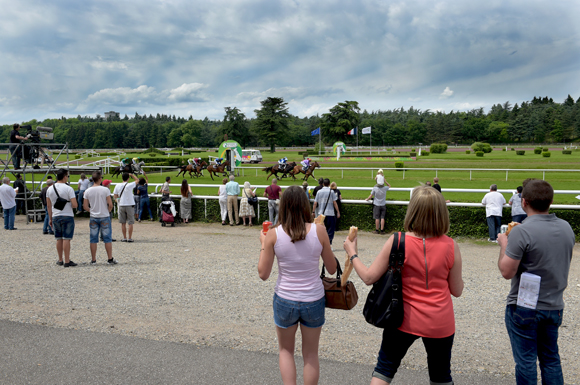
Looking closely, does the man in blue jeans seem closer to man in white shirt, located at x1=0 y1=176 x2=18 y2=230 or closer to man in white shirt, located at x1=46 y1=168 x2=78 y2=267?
man in white shirt, located at x1=46 y1=168 x2=78 y2=267

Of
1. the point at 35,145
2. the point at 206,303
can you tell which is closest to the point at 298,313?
the point at 206,303

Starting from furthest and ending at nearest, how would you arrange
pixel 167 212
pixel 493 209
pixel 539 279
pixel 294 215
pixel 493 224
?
pixel 167 212 < pixel 493 224 < pixel 493 209 < pixel 294 215 < pixel 539 279

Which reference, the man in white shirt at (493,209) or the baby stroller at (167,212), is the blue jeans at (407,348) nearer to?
the man in white shirt at (493,209)

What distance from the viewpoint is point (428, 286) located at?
2416 millimetres

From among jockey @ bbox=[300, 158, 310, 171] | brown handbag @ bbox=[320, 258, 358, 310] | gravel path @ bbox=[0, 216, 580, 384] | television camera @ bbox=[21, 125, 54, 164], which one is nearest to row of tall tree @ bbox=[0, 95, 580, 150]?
jockey @ bbox=[300, 158, 310, 171]

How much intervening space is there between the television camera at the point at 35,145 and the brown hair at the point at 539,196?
1420 cm

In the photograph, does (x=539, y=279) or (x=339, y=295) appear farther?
(x=339, y=295)

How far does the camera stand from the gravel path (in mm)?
4148

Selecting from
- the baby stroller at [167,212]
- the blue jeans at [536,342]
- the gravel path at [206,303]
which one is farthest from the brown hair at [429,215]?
the baby stroller at [167,212]

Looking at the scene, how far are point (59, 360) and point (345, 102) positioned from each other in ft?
255

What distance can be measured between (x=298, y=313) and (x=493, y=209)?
9175 mm

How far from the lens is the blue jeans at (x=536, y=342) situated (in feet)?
8.36

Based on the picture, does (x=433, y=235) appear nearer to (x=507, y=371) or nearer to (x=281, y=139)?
(x=507, y=371)

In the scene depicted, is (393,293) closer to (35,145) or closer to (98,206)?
(98,206)
